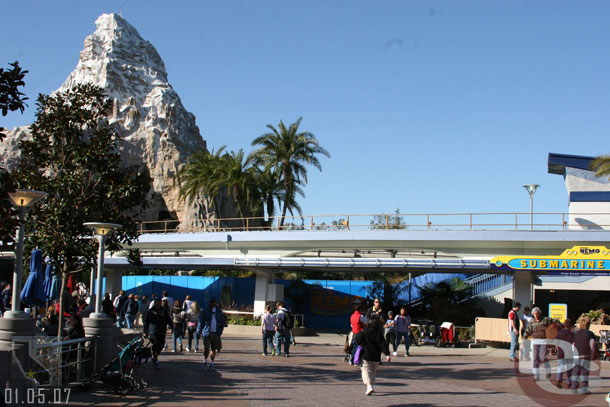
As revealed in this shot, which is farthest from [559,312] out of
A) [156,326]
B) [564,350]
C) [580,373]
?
[156,326]

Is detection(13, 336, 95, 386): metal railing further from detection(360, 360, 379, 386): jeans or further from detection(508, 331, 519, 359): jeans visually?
detection(508, 331, 519, 359): jeans

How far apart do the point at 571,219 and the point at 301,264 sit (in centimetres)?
1687

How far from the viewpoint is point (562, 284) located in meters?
33.3

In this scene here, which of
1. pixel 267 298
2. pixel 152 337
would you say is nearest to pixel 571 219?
pixel 267 298

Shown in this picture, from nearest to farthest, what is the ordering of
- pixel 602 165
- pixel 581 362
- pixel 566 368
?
pixel 581 362, pixel 566 368, pixel 602 165

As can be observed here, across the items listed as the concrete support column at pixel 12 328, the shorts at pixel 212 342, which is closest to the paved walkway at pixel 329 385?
the shorts at pixel 212 342

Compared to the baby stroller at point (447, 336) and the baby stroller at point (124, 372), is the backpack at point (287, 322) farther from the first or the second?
the baby stroller at point (447, 336)

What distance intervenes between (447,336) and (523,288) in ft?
16.2

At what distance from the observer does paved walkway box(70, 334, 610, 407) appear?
1116cm

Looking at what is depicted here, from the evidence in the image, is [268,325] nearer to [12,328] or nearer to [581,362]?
[581,362]

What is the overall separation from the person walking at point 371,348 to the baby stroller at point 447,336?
12069mm

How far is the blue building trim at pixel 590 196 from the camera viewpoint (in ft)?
118

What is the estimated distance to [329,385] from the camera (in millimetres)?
13188

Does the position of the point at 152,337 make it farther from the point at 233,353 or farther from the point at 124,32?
the point at 124,32
